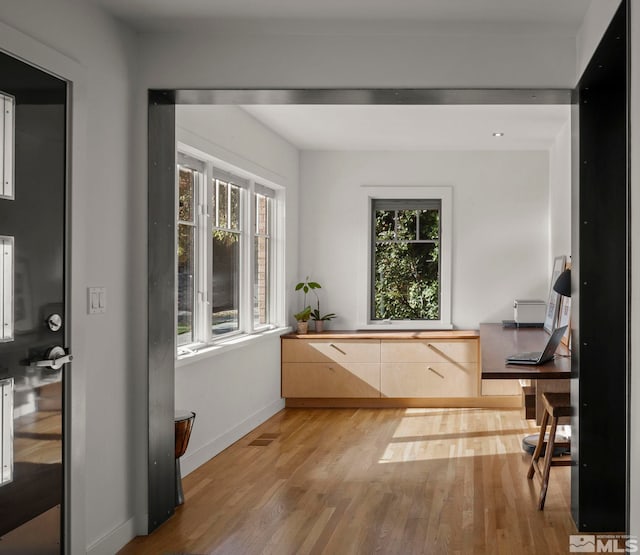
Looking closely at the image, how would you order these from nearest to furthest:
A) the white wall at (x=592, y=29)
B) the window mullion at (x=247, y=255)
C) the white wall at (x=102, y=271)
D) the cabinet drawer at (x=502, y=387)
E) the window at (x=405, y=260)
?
the white wall at (x=592, y=29), the white wall at (x=102, y=271), the window mullion at (x=247, y=255), the cabinet drawer at (x=502, y=387), the window at (x=405, y=260)

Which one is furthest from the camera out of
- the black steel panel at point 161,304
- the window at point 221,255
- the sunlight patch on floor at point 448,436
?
the sunlight patch on floor at point 448,436

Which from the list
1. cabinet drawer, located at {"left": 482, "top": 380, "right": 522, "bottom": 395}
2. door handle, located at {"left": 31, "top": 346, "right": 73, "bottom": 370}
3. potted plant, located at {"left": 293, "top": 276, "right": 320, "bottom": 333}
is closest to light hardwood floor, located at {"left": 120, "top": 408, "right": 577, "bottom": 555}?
cabinet drawer, located at {"left": 482, "top": 380, "right": 522, "bottom": 395}

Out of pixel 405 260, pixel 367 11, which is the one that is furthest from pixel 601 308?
pixel 405 260

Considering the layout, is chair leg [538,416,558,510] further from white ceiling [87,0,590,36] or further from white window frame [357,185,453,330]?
white window frame [357,185,453,330]

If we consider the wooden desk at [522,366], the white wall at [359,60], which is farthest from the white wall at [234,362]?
the wooden desk at [522,366]

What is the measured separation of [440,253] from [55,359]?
16.9 feet

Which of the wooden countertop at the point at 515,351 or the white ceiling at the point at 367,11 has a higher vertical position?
the white ceiling at the point at 367,11

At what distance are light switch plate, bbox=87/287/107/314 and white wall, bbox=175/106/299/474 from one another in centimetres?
137

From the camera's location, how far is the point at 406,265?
748 cm

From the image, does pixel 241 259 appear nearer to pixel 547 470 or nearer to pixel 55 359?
pixel 547 470

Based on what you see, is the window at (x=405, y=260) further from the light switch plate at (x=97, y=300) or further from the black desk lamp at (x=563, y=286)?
the light switch plate at (x=97, y=300)

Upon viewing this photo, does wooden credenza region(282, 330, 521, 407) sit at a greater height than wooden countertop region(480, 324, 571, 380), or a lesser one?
lesser

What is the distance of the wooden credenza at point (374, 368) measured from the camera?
269 inches

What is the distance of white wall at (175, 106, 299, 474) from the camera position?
4699mm
